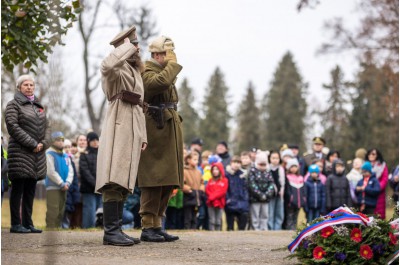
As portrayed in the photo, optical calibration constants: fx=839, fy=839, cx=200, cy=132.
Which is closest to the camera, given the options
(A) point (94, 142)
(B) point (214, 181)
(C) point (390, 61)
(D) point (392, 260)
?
(D) point (392, 260)

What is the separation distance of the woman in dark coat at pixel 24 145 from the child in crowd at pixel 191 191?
4.21 metres

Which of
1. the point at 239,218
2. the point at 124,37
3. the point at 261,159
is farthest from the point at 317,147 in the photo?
the point at 124,37

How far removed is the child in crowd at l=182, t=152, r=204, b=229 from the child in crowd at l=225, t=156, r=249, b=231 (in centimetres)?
56

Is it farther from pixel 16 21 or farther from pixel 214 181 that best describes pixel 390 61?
pixel 16 21

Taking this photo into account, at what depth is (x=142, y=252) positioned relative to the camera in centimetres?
702

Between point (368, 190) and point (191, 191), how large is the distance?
12.2ft

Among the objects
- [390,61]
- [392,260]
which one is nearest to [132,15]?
[390,61]

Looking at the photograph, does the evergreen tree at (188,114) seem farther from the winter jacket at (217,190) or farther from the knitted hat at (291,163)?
the winter jacket at (217,190)

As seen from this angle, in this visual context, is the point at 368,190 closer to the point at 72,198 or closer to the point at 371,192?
the point at 371,192

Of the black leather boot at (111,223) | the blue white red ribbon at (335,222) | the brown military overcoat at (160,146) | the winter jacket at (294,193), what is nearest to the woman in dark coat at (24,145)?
the brown military overcoat at (160,146)

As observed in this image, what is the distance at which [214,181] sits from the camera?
47.2 feet

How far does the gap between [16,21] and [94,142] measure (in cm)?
386

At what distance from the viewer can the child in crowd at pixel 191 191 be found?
13789 millimetres

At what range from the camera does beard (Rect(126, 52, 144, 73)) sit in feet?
25.4
